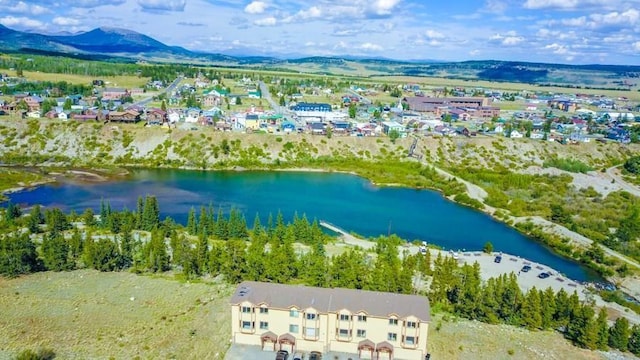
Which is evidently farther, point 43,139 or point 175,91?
point 175,91

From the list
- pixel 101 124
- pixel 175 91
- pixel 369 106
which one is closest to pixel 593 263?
pixel 101 124

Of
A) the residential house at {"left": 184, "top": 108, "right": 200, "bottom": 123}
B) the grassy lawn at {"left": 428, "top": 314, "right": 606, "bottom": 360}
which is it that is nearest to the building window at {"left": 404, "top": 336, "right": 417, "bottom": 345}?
the grassy lawn at {"left": 428, "top": 314, "right": 606, "bottom": 360}

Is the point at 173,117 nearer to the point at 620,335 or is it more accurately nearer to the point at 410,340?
the point at 410,340

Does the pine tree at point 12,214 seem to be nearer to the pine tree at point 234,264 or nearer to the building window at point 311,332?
the pine tree at point 234,264

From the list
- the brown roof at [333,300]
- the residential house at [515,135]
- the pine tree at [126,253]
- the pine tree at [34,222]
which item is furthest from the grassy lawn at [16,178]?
the residential house at [515,135]

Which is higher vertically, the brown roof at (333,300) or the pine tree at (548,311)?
the brown roof at (333,300)

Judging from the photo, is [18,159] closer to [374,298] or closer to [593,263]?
[374,298]

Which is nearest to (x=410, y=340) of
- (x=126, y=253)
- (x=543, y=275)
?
(x=543, y=275)

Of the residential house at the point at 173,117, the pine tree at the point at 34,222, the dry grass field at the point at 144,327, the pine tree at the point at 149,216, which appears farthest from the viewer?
the residential house at the point at 173,117
